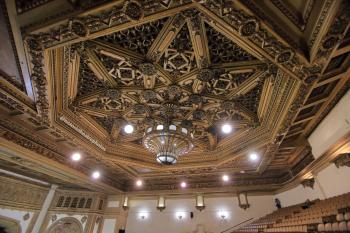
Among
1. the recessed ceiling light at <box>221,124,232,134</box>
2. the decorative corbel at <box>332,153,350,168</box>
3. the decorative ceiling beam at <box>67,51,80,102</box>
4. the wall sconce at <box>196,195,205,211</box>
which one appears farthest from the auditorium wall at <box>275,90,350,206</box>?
the decorative ceiling beam at <box>67,51,80,102</box>

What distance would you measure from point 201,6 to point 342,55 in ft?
8.84

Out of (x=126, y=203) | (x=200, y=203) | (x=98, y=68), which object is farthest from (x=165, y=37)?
(x=126, y=203)

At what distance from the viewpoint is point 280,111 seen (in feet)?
14.0

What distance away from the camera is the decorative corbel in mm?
4071

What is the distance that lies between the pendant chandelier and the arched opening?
23.6ft

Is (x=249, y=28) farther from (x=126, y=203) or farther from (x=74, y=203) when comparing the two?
(x=74, y=203)

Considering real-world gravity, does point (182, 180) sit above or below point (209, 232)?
above

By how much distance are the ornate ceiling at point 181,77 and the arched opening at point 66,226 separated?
4040mm

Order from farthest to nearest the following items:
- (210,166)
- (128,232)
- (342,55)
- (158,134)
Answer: (128,232)
(210,166)
(158,134)
(342,55)

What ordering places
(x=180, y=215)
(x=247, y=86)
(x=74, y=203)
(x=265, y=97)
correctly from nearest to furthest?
(x=247, y=86) < (x=265, y=97) < (x=180, y=215) < (x=74, y=203)

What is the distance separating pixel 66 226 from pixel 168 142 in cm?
816

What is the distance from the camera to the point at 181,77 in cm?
416

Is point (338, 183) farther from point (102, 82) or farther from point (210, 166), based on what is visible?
point (102, 82)

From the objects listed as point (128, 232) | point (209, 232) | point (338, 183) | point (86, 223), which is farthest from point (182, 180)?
point (338, 183)
